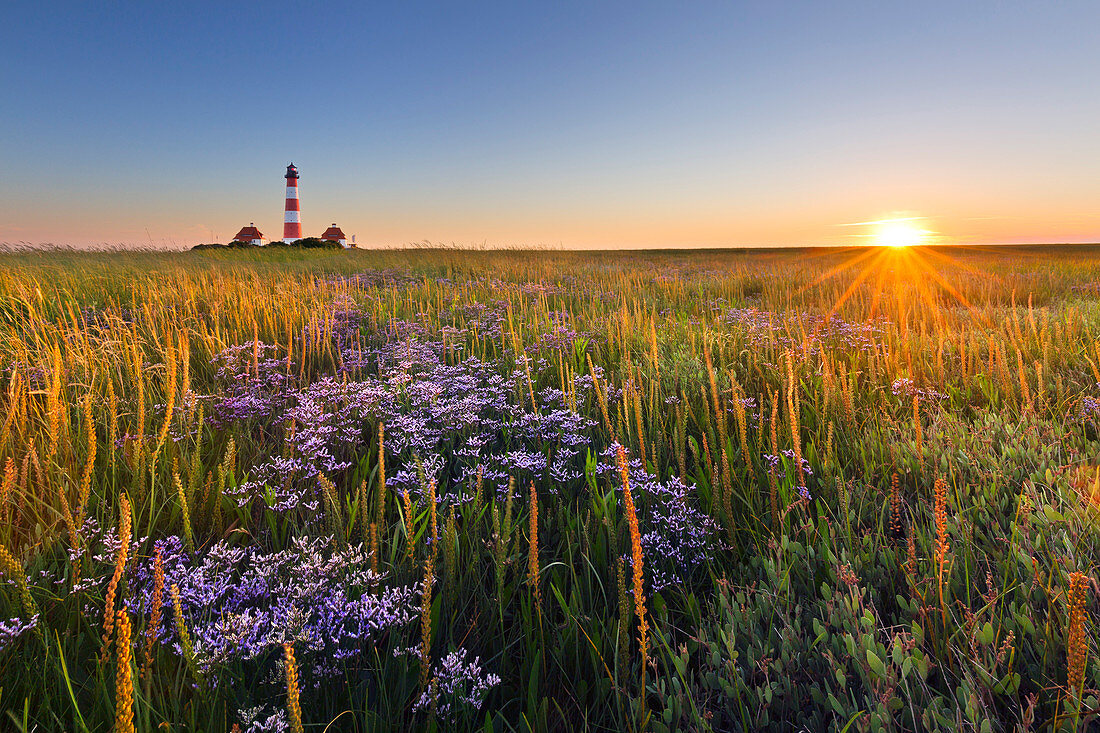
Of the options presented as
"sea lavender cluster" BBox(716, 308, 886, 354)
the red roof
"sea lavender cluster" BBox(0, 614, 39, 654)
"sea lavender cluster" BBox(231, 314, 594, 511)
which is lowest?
"sea lavender cluster" BBox(0, 614, 39, 654)

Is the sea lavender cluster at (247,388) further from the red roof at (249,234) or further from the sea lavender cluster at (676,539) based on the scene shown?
the red roof at (249,234)

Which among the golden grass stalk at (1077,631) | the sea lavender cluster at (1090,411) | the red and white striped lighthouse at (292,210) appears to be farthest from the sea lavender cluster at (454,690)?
the red and white striped lighthouse at (292,210)

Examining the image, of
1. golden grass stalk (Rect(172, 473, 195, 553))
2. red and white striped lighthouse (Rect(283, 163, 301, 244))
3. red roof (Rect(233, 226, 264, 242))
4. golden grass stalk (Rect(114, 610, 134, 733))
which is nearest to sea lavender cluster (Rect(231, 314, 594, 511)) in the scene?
golden grass stalk (Rect(172, 473, 195, 553))

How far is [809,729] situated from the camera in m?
1.24

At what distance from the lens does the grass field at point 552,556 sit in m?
1.29

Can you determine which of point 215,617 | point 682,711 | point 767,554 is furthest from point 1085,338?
point 215,617

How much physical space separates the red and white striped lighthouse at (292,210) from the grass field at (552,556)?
219 ft

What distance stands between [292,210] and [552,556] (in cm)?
7451

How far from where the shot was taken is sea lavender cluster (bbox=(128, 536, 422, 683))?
1355 mm

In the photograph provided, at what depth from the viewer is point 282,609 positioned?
1476mm

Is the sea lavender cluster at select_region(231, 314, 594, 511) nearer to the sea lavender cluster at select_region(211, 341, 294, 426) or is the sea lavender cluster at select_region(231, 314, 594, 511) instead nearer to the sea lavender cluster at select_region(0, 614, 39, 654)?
the sea lavender cluster at select_region(211, 341, 294, 426)

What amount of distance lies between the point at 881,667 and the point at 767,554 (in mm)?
719

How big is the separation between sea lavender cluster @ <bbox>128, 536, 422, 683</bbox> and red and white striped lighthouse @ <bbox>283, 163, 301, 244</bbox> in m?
67.9

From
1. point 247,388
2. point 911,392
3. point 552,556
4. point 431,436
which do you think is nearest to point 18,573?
point 552,556
